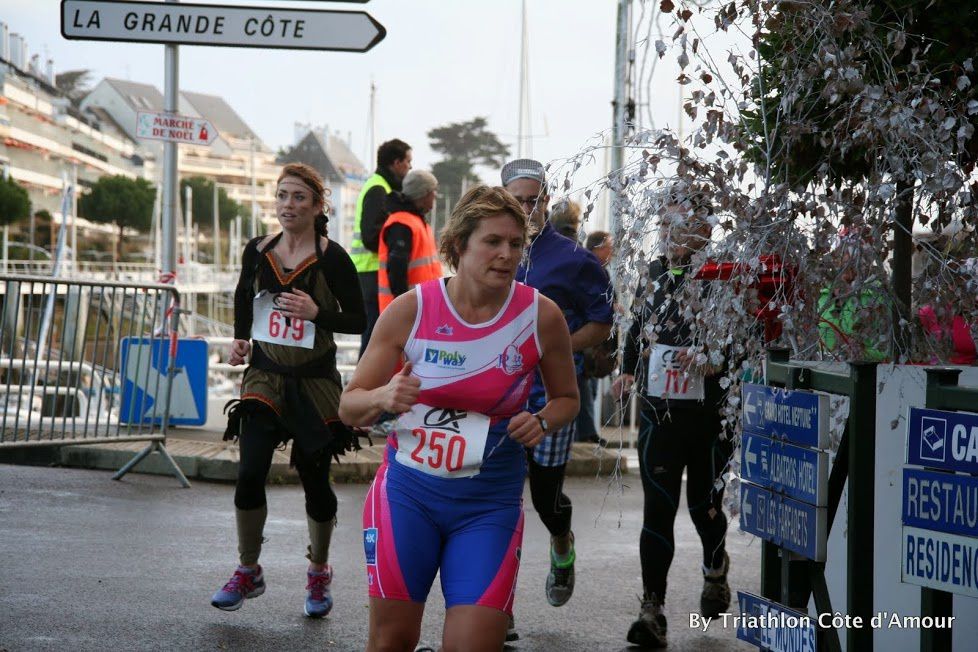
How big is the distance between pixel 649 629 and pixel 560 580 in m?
0.58

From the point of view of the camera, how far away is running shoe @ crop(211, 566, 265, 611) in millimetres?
5715

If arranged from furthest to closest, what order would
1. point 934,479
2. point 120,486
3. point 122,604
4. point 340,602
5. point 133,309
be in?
point 133,309 → point 120,486 → point 340,602 → point 122,604 → point 934,479

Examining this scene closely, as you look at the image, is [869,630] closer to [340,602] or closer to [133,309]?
[340,602]

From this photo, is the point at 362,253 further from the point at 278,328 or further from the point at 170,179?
the point at 278,328

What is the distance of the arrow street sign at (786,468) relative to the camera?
3590mm

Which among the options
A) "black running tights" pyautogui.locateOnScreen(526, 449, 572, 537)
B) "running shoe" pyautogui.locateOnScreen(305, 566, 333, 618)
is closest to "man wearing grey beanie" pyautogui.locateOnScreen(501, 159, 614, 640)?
"black running tights" pyautogui.locateOnScreen(526, 449, 572, 537)

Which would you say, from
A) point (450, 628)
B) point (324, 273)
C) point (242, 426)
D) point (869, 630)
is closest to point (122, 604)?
point (242, 426)

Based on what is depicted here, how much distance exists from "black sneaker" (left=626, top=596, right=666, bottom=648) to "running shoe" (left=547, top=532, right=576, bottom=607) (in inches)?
18.6

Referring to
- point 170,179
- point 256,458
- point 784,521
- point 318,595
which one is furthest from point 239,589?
point 170,179

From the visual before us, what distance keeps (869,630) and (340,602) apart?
3310 millimetres

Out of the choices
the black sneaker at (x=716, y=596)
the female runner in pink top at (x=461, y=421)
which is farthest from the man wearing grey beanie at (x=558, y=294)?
the female runner in pink top at (x=461, y=421)

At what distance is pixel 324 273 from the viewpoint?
6.11 m

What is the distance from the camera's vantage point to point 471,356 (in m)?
3.91

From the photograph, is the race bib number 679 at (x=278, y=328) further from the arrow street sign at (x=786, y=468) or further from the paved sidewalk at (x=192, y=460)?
the paved sidewalk at (x=192, y=460)
